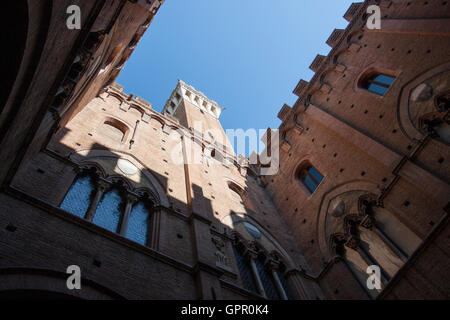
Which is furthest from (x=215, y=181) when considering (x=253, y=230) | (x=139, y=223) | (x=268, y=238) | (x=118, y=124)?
(x=139, y=223)

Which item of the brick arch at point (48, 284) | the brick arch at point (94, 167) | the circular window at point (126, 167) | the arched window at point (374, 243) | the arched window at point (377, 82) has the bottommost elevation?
the brick arch at point (48, 284)

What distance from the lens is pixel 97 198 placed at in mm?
7535

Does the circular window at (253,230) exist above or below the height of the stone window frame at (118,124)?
below

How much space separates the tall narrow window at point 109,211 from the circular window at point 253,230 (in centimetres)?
458

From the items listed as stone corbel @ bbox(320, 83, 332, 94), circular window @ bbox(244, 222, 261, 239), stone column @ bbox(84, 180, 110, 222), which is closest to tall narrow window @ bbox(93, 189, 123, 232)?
stone column @ bbox(84, 180, 110, 222)

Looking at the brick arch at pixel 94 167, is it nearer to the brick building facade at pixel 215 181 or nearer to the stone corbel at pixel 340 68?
the brick building facade at pixel 215 181

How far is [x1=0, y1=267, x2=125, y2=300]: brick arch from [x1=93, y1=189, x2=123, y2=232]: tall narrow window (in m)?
2.05

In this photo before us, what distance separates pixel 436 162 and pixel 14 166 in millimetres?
8907

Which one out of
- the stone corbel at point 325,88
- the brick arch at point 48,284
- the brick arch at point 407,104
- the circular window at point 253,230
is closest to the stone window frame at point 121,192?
the brick arch at point 48,284

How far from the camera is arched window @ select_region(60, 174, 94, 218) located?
7.00 meters

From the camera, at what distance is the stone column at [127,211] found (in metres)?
7.23

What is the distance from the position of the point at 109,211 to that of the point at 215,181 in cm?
547
